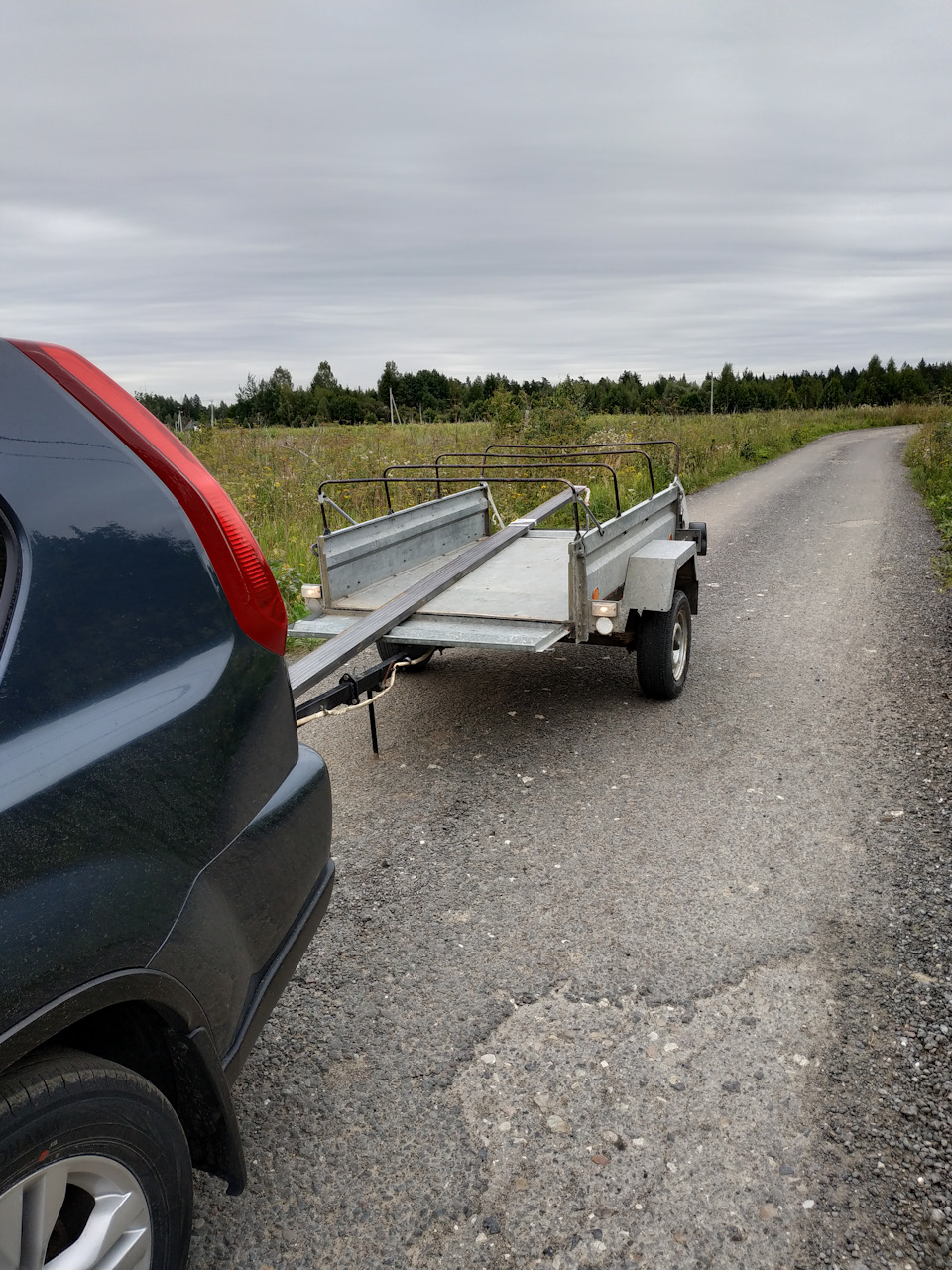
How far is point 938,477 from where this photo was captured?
15602 mm

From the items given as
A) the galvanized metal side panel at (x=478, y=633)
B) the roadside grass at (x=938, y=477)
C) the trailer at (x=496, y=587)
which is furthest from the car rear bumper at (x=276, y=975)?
the roadside grass at (x=938, y=477)

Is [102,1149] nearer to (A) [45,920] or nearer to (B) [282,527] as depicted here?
(A) [45,920]

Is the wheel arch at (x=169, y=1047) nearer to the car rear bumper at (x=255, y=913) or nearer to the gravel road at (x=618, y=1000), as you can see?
the car rear bumper at (x=255, y=913)

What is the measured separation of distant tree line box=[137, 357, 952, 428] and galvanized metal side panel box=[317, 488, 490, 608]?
505cm

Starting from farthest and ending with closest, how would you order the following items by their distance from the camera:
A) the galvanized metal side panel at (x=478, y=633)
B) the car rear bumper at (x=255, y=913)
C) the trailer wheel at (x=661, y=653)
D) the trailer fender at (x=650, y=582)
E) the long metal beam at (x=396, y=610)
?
1. the trailer wheel at (x=661, y=653)
2. the trailer fender at (x=650, y=582)
3. the galvanized metal side panel at (x=478, y=633)
4. the long metal beam at (x=396, y=610)
5. the car rear bumper at (x=255, y=913)

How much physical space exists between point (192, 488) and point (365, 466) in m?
10.8

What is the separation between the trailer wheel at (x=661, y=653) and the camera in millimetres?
5328

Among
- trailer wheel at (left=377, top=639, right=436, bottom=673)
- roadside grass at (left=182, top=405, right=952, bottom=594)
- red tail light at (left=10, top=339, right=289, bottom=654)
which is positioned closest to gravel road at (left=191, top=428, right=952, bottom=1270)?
trailer wheel at (left=377, top=639, right=436, bottom=673)

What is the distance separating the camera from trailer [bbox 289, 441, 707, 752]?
4.44 metres

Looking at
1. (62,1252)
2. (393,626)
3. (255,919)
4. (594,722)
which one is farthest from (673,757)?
(62,1252)

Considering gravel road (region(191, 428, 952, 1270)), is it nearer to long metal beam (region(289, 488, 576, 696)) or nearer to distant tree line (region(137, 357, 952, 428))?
long metal beam (region(289, 488, 576, 696))

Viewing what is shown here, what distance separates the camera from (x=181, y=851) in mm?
1788

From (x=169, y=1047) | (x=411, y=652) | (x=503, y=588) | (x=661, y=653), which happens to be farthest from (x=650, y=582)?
(x=169, y=1047)

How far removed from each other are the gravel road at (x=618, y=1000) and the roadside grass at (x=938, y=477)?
452 centimetres
